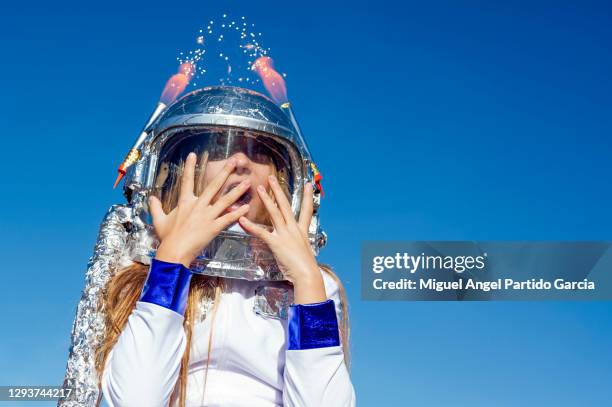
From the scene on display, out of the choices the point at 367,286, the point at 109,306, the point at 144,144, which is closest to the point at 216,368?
the point at 109,306

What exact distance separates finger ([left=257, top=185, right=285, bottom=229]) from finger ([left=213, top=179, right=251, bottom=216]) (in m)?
0.08

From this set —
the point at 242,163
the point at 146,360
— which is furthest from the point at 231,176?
the point at 146,360

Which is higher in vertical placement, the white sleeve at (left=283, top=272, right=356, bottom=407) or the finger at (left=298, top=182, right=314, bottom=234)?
the finger at (left=298, top=182, right=314, bottom=234)

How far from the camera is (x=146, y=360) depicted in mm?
2652

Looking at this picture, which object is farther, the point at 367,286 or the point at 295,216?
the point at 367,286

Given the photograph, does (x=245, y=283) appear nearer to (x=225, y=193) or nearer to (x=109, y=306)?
(x=225, y=193)

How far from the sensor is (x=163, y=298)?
108 inches

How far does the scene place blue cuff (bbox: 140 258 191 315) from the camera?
2738mm

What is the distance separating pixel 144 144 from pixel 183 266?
884 mm

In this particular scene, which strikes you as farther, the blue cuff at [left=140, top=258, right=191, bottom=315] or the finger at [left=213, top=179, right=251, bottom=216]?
the finger at [left=213, top=179, right=251, bottom=216]

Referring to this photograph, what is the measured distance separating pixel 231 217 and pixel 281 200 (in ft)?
0.83

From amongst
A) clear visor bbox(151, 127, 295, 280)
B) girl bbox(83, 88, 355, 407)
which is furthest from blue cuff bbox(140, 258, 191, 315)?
clear visor bbox(151, 127, 295, 280)

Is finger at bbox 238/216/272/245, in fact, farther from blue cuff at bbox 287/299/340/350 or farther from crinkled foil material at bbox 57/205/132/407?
crinkled foil material at bbox 57/205/132/407

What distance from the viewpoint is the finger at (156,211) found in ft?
10.1
